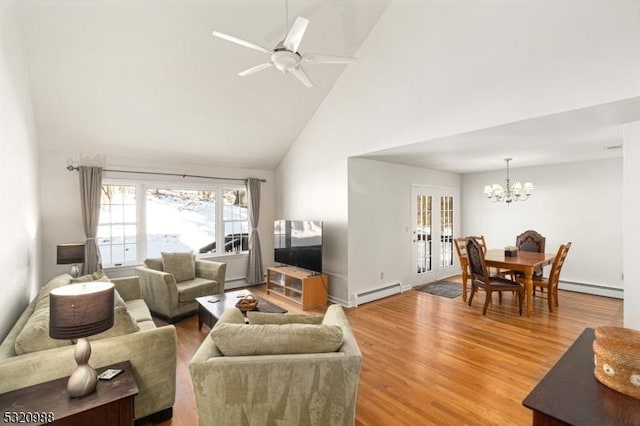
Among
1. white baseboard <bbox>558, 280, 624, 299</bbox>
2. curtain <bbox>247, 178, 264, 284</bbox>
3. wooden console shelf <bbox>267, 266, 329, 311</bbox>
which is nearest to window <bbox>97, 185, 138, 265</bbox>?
curtain <bbox>247, 178, 264, 284</bbox>

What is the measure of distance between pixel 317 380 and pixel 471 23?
3.67 metres

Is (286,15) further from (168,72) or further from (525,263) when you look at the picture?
(525,263)

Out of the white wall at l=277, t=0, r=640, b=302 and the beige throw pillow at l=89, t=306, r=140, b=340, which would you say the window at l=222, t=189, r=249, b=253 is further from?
the beige throw pillow at l=89, t=306, r=140, b=340

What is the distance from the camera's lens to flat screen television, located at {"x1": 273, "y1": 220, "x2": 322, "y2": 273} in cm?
466

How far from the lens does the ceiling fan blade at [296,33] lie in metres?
2.22

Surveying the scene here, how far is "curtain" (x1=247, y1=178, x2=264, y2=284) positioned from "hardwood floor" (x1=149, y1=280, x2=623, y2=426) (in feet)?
4.17

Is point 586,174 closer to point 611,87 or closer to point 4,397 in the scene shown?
point 611,87

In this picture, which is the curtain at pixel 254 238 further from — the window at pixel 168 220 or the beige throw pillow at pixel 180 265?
the beige throw pillow at pixel 180 265

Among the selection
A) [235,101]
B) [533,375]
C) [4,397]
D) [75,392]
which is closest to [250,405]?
[75,392]

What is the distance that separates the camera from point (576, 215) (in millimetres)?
5277

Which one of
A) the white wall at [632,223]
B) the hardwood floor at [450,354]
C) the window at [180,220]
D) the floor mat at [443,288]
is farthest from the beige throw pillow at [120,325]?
the floor mat at [443,288]

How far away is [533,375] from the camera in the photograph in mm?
2602

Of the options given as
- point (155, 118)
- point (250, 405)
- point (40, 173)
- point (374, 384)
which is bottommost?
point (374, 384)

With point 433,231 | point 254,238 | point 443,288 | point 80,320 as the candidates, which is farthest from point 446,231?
point 80,320
